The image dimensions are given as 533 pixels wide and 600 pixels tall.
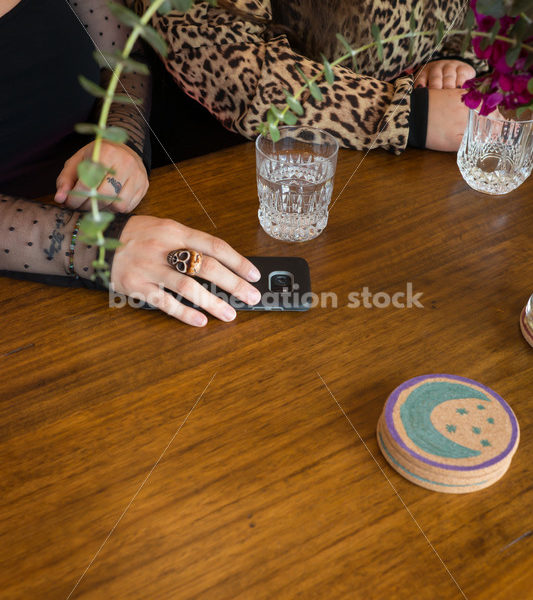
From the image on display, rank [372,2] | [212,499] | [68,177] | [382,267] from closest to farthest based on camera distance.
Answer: [212,499] → [382,267] → [68,177] → [372,2]

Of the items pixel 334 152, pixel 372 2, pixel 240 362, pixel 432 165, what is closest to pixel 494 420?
pixel 240 362

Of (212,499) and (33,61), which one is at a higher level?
(33,61)

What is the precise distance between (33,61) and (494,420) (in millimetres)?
1071

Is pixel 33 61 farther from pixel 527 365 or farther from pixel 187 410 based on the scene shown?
pixel 527 365

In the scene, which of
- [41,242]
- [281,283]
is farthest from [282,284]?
[41,242]

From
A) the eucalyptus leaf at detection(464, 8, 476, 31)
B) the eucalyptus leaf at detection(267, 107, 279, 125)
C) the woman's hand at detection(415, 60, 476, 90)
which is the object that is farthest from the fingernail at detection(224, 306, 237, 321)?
the woman's hand at detection(415, 60, 476, 90)

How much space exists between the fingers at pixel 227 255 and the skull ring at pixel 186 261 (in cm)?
2

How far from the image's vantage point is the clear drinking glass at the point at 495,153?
3.05 ft

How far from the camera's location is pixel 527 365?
73cm

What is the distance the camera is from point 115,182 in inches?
37.4

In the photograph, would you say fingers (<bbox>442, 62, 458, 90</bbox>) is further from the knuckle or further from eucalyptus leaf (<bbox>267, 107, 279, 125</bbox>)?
eucalyptus leaf (<bbox>267, 107, 279, 125</bbox>)

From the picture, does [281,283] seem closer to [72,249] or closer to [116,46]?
[72,249]

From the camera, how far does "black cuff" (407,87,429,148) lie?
3.55 ft

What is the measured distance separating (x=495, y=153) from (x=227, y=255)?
50 centimetres
